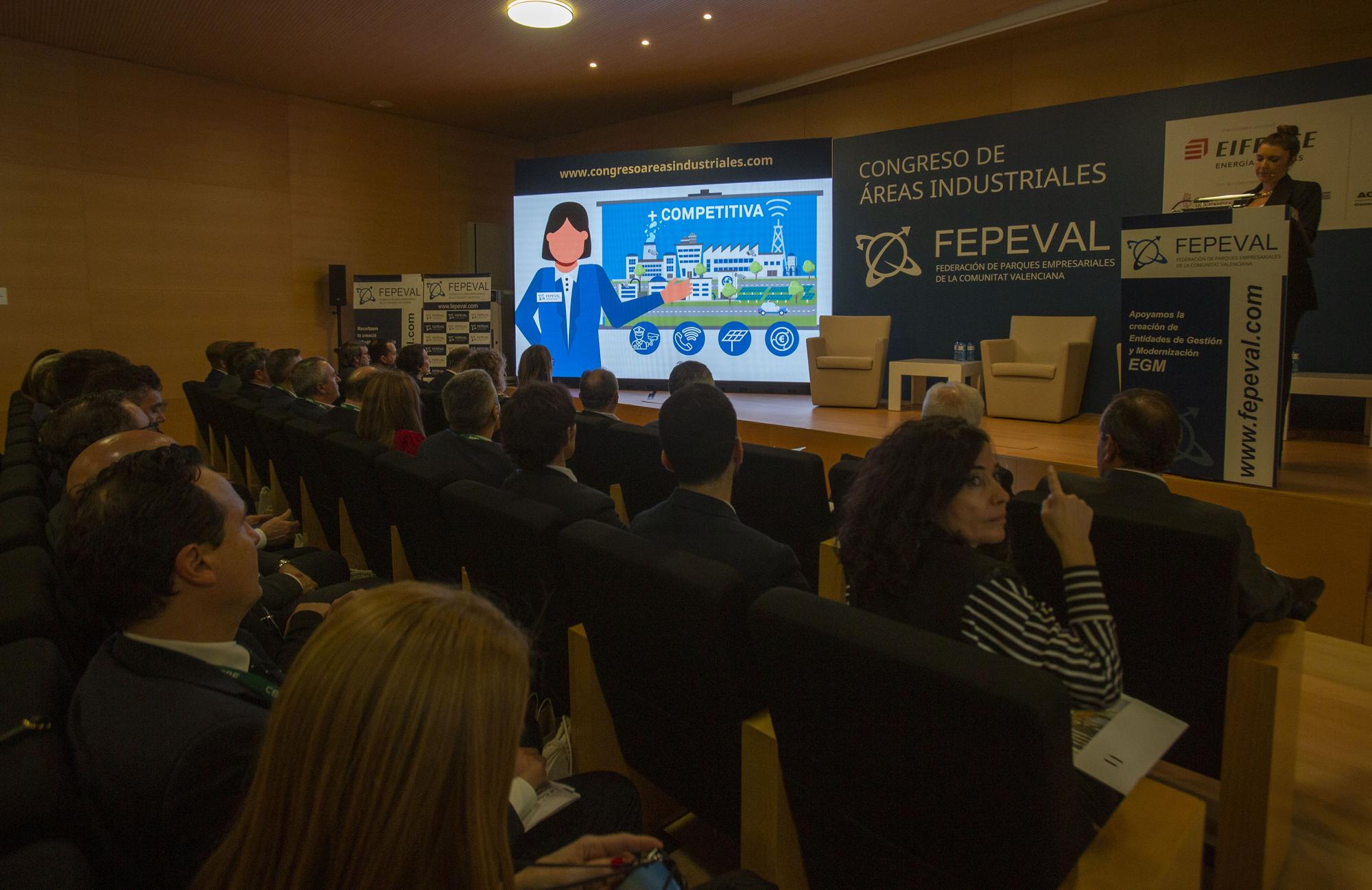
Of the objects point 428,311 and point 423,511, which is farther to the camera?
point 428,311

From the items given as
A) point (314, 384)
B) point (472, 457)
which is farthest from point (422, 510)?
point (314, 384)

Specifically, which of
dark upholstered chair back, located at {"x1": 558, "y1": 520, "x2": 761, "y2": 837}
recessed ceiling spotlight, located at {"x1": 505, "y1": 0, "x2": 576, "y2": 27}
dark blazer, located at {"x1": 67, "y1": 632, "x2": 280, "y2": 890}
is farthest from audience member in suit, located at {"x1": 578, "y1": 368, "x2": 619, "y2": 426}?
recessed ceiling spotlight, located at {"x1": 505, "y1": 0, "x2": 576, "y2": 27}

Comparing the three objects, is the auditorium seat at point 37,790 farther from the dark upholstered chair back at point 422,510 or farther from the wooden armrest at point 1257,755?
the wooden armrest at point 1257,755

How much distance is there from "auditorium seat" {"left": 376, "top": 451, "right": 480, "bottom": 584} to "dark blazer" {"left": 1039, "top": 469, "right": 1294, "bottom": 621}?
5.67 feet

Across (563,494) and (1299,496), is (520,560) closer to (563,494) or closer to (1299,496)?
(563,494)

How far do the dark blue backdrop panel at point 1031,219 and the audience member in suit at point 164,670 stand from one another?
6.90 m

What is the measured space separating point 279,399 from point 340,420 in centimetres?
146

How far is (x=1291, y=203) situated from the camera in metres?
3.88

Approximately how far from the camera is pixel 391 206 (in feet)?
32.9

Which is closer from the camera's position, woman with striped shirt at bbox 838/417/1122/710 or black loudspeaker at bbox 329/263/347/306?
woman with striped shirt at bbox 838/417/1122/710

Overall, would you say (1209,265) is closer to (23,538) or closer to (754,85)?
(23,538)

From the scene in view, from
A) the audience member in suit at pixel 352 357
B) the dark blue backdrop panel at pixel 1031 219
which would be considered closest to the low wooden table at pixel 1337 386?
the dark blue backdrop panel at pixel 1031 219

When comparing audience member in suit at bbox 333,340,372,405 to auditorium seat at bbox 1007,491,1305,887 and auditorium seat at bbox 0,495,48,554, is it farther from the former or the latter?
auditorium seat at bbox 1007,491,1305,887

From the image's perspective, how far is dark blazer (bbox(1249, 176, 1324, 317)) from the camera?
3600 millimetres
